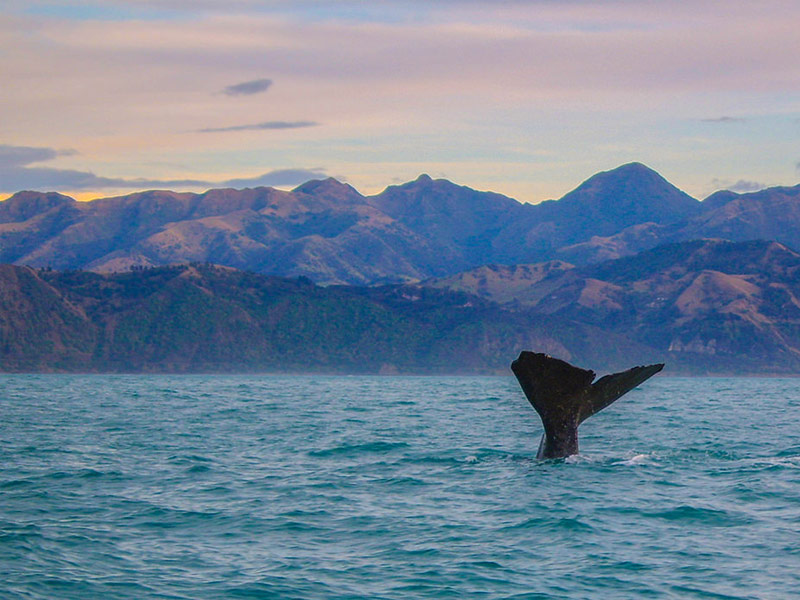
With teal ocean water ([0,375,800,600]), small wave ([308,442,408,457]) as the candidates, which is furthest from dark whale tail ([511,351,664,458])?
small wave ([308,442,408,457])

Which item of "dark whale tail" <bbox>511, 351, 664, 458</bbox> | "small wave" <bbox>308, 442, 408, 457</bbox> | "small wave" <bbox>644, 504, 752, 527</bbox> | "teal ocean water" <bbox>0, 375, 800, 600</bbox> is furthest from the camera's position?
"small wave" <bbox>308, 442, 408, 457</bbox>

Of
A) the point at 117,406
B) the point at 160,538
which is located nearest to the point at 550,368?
the point at 160,538

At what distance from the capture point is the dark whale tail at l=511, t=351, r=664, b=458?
914 inches

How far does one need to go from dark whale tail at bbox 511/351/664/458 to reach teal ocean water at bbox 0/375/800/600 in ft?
6.47

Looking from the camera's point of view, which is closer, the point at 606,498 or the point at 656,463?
the point at 606,498

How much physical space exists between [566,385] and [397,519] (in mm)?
4998

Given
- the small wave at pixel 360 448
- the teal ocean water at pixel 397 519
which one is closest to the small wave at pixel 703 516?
the teal ocean water at pixel 397 519

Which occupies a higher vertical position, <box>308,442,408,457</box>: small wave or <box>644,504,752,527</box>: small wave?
<box>644,504,752,527</box>: small wave

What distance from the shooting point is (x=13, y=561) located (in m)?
18.4

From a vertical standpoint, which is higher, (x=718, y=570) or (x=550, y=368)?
(x=550, y=368)

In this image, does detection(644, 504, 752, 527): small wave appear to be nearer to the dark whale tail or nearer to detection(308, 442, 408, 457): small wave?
the dark whale tail

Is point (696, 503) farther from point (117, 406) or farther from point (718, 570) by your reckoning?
point (117, 406)

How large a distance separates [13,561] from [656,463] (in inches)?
731

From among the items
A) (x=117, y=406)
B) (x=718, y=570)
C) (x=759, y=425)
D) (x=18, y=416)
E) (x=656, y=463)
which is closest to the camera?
(x=718, y=570)
